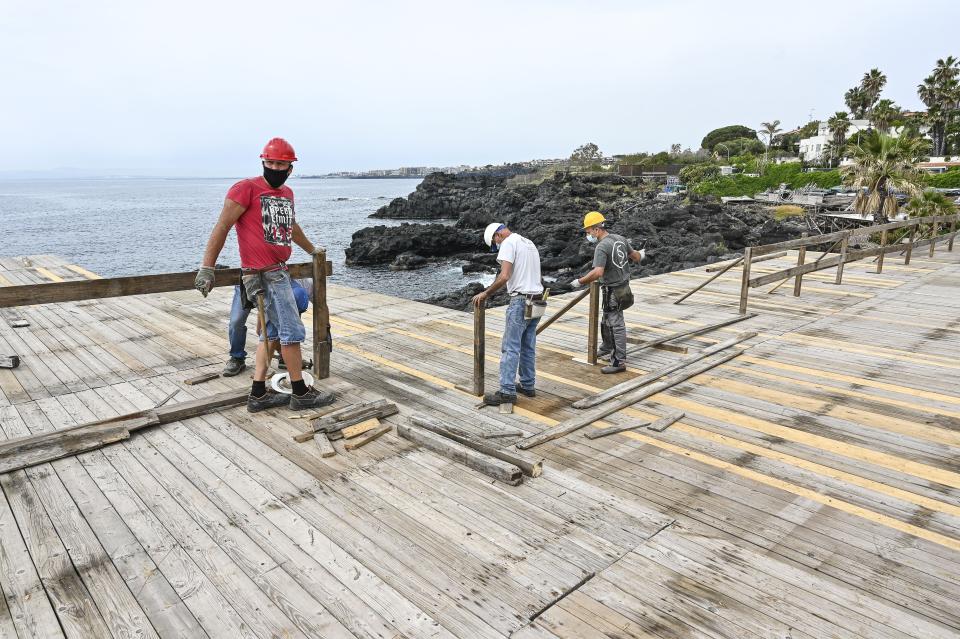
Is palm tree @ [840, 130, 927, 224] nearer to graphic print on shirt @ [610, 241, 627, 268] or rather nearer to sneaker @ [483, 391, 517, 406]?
graphic print on shirt @ [610, 241, 627, 268]

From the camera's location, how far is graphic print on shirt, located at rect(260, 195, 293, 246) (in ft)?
16.8

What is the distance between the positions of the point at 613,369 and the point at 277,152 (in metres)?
4.14

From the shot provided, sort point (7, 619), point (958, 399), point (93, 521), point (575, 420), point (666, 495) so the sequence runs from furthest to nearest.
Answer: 1. point (958, 399)
2. point (575, 420)
3. point (666, 495)
4. point (93, 521)
5. point (7, 619)

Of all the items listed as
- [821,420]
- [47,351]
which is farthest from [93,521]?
[821,420]

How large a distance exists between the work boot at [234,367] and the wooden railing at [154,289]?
2.86ft

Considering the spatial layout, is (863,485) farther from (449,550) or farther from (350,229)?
(350,229)

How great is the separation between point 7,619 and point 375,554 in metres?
1.80

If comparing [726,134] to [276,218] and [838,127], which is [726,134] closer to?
[838,127]

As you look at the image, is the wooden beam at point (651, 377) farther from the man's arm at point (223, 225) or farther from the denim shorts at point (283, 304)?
the man's arm at point (223, 225)

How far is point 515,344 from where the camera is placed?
570 cm

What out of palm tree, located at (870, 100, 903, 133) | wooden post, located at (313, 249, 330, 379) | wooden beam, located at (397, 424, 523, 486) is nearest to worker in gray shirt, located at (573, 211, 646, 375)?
wooden beam, located at (397, 424, 523, 486)

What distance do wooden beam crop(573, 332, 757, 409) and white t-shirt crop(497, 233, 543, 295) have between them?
1180mm

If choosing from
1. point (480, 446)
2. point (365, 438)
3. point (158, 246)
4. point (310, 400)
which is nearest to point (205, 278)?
point (310, 400)

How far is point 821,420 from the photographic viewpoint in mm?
5387
